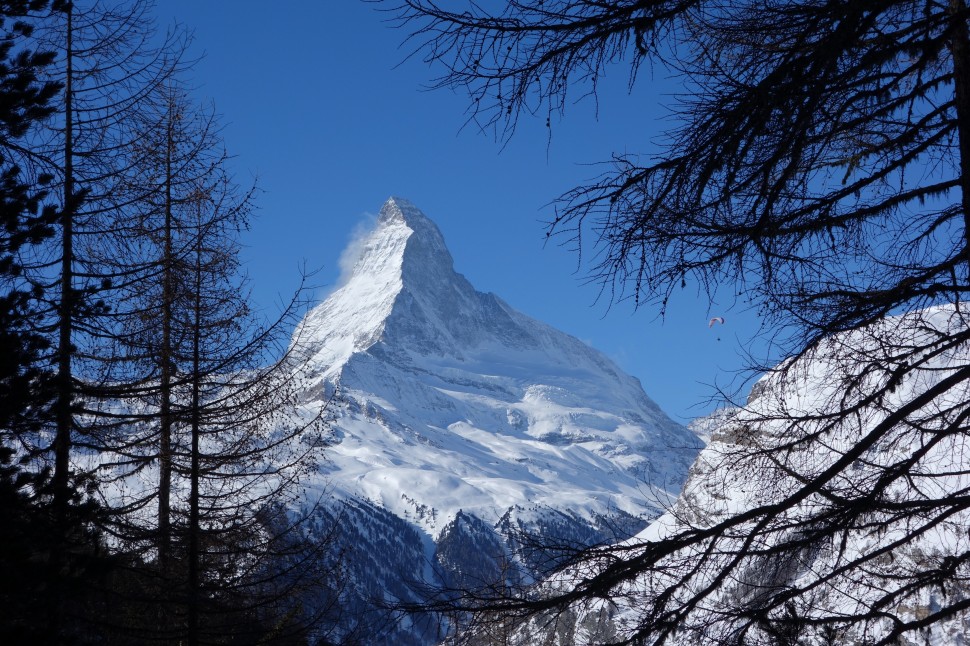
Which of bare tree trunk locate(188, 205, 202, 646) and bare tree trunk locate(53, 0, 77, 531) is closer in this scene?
bare tree trunk locate(53, 0, 77, 531)

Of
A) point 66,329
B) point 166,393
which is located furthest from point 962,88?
point 166,393

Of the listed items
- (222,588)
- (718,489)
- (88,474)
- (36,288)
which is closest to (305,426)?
(222,588)

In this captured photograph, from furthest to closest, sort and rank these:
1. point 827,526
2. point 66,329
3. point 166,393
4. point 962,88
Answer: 1. point 166,393
2. point 66,329
3. point 962,88
4. point 827,526

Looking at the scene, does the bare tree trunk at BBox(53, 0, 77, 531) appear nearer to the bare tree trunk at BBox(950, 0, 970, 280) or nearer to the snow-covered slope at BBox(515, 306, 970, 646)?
the snow-covered slope at BBox(515, 306, 970, 646)

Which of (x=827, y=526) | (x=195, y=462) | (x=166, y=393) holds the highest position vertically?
(x=166, y=393)

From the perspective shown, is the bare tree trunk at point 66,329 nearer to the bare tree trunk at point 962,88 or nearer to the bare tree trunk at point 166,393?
the bare tree trunk at point 166,393

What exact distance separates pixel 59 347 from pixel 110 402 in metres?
1.21

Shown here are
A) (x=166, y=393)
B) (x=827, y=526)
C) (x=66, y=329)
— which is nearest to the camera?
(x=827, y=526)

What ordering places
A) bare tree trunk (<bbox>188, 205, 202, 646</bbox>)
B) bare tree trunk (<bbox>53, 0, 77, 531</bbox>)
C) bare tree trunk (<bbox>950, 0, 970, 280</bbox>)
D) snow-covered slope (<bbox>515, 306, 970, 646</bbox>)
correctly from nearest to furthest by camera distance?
snow-covered slope (<bbox>515, 306, 970, 646</bbox>) → bare tree trunk (<bbox>950, 0, 970, 280</bbox>) → bare tree trunk (<bbox>53, 0, 77, 531</bbox>) → bare tree trunk (<bbox>188, 205, 202, 646</bbox>)

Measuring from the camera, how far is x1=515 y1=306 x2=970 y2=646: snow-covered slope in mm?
3953

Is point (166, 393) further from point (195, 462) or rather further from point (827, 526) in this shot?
point (827, 526)

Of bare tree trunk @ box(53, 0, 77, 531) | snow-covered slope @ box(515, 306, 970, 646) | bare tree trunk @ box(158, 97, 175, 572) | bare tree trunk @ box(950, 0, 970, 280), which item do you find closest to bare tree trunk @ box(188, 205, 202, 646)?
bare tree trunk @ box(158, 97, 175, 572)

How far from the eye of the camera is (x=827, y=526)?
12.8 feet

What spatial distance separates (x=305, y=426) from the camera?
33.9ft
